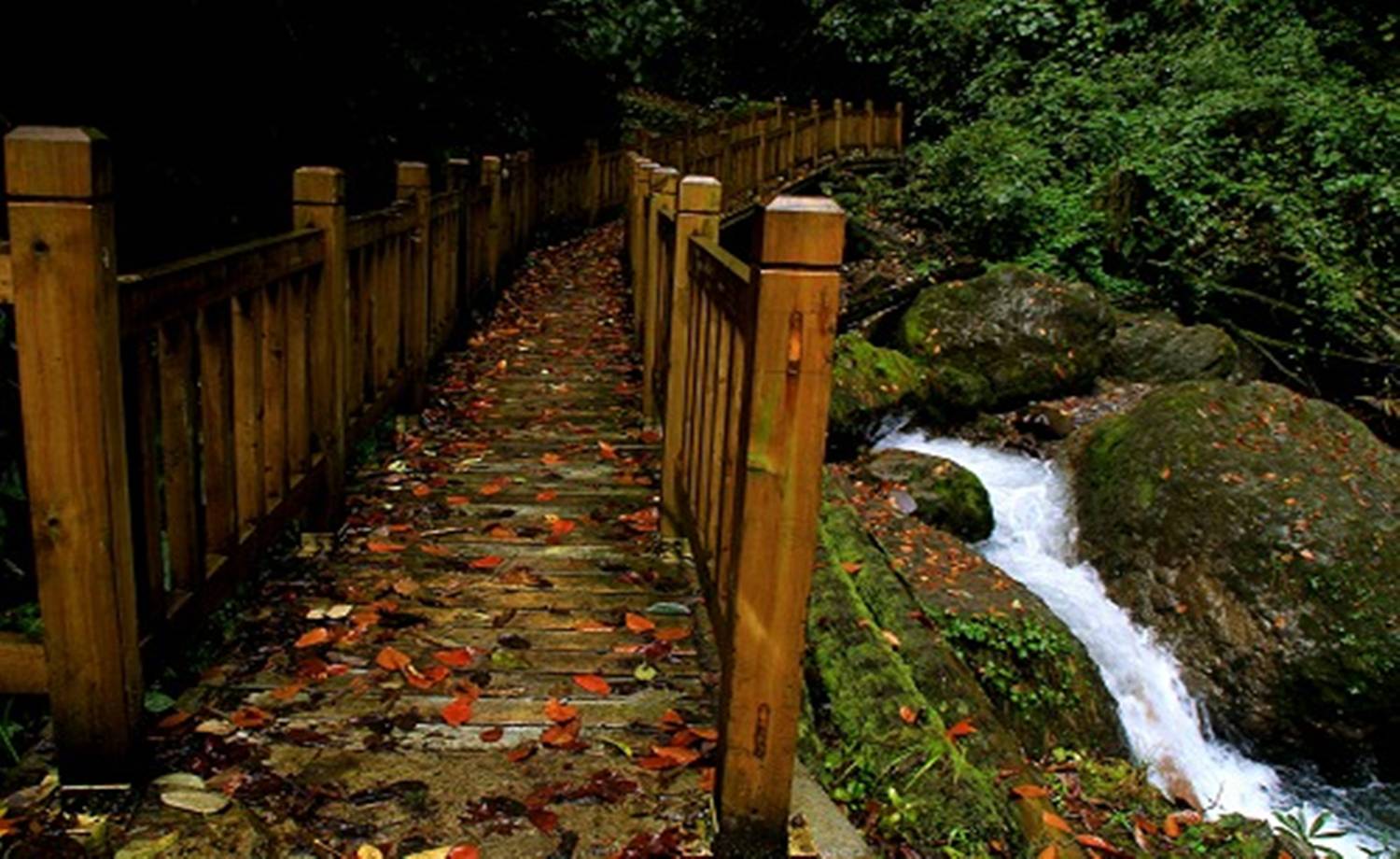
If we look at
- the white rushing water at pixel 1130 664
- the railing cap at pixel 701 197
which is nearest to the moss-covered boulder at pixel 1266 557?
the white rushing water at pixel 1130 664

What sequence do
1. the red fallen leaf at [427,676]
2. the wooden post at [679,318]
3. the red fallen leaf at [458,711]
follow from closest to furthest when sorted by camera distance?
the red fallen leaf at [458,711] < the red fallen leaf at [427,676] < the wooden post at [679,318]

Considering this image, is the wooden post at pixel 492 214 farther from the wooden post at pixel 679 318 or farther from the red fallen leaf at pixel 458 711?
the red fallen leaf at pixel 458 711

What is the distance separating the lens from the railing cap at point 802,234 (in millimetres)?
2428

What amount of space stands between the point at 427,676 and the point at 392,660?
16 cm

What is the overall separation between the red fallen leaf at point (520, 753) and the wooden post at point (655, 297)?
3.19 metres

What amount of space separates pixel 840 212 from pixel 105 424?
1.82 meters

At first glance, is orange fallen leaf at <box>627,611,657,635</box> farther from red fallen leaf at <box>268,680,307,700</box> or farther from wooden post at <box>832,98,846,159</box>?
wooden post at <box>832,98,846,159</box>

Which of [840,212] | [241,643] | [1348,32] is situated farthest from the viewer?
[1348,32]

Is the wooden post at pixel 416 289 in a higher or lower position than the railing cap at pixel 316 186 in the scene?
lower

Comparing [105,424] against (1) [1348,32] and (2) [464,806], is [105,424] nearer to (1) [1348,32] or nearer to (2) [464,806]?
(2) [464,806]

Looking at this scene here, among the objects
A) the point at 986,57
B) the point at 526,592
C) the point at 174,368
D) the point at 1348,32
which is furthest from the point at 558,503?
the point at 986,57

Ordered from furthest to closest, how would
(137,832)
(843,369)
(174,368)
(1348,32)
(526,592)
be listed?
(1348,32), (843,369), (526,592), (174,368), (137,832)

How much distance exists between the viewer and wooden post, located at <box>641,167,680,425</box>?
631cm

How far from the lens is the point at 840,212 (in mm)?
2412
